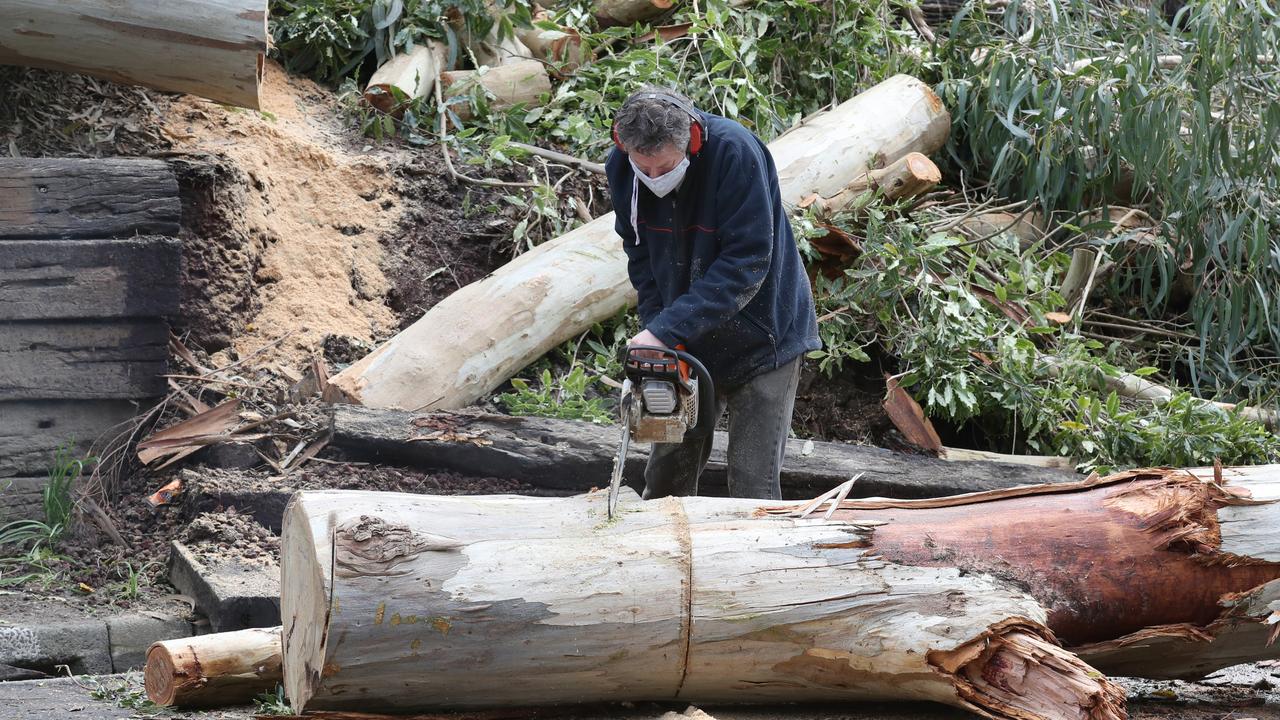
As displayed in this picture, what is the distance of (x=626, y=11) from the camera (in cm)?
719

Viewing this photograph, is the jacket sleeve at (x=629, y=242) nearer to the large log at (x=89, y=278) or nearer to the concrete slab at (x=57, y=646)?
the large log at (x=89, y=278)

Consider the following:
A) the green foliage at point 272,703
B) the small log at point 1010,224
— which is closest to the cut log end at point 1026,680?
the green foliage at point 272,703

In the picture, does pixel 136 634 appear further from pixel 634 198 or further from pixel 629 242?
pixel 634 198

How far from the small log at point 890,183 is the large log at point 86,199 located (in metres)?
3.36

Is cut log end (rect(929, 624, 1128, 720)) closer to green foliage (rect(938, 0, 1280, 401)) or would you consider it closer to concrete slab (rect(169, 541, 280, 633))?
concrete slab (rect(169, 541, 280, 633))

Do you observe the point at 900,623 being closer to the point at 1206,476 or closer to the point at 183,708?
the point at 1206,476

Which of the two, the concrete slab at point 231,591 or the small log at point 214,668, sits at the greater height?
the small log at point 214,668

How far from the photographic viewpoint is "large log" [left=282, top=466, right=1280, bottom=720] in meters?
2.81

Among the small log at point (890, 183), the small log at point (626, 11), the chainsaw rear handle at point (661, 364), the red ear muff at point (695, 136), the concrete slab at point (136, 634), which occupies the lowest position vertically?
the concrete slab at point (136, 634)

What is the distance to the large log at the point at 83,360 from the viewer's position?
4.62 m

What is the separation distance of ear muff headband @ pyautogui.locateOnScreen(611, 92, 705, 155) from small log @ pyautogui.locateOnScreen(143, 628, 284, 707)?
195 cm

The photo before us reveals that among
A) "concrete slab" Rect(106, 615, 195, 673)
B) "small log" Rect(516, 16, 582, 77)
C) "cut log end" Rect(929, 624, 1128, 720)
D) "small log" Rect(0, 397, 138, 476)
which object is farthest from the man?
"small log" Rect(516, 16, 582, 77)

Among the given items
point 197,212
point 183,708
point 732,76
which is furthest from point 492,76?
point 183,708

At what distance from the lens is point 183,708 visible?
3379 mm
